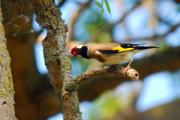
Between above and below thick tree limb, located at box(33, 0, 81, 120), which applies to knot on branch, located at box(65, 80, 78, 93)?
below

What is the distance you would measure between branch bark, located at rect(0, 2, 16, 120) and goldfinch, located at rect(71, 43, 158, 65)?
53 centimetres

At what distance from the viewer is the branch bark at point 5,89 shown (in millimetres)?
1287

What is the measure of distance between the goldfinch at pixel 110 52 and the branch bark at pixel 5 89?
1.75 ft

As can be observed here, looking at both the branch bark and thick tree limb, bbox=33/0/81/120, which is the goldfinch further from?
the branch bark

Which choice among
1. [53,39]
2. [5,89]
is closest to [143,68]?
[53,39]

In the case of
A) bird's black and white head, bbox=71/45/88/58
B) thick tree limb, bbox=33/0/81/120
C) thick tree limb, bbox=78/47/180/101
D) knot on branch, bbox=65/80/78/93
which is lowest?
thick tree limb, bbox=78/47/180/101

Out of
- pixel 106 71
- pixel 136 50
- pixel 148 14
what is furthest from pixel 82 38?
pixel 106 71

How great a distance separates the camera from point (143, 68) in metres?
3.80

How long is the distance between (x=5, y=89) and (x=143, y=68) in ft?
8.31

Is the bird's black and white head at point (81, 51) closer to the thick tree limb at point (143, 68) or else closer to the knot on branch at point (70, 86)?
the knot on branch at point (70, 86)

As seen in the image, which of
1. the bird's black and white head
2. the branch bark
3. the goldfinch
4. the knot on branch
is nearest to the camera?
the branch bark

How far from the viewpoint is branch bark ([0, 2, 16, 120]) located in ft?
4.22

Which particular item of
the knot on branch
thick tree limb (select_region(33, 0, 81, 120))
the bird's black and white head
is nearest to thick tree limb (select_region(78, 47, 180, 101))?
the bird's black and white head

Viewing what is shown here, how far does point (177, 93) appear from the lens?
224 inches
